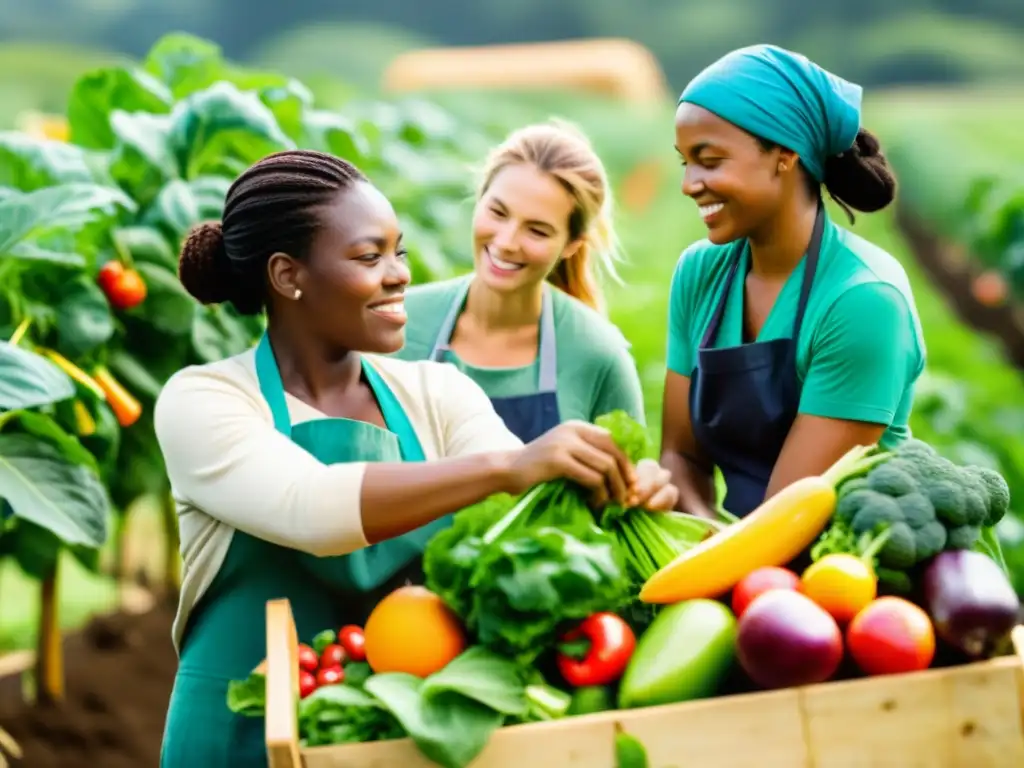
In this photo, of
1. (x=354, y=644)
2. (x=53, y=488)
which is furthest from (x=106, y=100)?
(x=354, y=644)

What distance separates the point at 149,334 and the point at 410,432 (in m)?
2.05

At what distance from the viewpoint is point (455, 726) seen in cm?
188

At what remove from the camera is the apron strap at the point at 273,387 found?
7.74ft

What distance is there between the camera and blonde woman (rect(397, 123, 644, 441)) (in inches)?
126

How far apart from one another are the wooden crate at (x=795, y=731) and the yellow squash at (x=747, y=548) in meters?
0.20

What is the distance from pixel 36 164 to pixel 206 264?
5.48ft

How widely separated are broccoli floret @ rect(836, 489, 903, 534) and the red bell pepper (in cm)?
36

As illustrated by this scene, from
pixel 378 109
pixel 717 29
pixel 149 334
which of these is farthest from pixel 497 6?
pixel 149 334

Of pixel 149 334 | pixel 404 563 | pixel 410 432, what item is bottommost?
pixel 404 563

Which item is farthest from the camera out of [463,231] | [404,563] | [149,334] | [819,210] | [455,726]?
[463,231]

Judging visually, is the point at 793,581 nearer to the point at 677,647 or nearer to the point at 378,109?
the point at 677,647

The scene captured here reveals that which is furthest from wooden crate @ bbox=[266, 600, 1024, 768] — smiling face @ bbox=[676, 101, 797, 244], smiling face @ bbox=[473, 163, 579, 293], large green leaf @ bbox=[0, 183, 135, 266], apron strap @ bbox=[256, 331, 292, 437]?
large green leaf @ bbox=[0, 183, 135, 266]

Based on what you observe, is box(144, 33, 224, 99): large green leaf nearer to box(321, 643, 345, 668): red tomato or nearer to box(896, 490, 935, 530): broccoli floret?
box(321, 643, 345, 668): red tomato

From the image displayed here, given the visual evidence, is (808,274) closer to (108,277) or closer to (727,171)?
(727,171)
